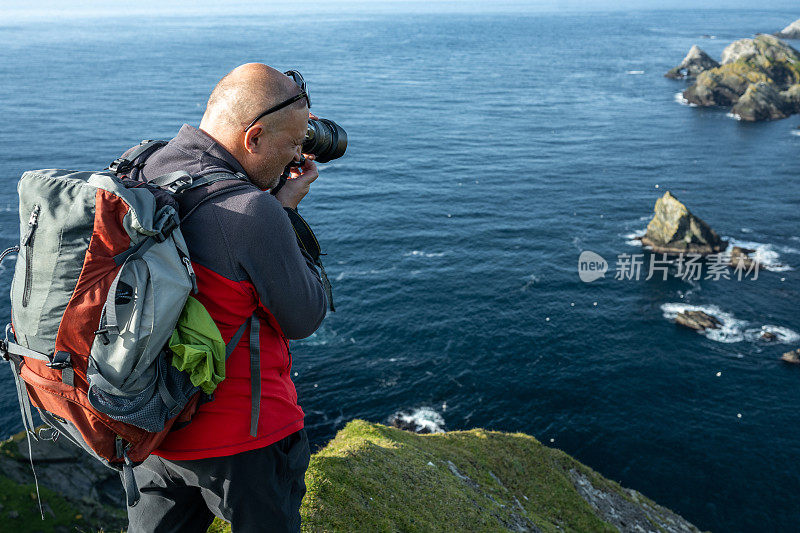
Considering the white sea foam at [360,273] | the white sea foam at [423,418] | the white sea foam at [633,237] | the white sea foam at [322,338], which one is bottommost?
the white sea foam at [423,418]

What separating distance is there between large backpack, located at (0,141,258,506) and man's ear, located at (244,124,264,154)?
2.27 ft

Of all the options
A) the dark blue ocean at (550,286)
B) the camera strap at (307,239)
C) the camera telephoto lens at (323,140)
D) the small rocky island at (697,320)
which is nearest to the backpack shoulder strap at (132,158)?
the camera strap at (307,239)

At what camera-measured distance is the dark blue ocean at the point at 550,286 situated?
42.6 m

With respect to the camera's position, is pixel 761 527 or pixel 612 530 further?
pixel 761 527

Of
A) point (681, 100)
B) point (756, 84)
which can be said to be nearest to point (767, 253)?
point (756, 84)

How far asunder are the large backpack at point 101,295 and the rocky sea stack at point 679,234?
6878cm

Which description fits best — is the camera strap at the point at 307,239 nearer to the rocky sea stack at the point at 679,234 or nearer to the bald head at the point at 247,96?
the bald head at the point at 247,96

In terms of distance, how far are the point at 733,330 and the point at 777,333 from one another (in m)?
3.38

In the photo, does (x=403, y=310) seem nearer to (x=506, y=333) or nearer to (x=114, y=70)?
(x=506, y=333)

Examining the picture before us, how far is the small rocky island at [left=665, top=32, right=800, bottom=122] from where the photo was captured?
118 metres

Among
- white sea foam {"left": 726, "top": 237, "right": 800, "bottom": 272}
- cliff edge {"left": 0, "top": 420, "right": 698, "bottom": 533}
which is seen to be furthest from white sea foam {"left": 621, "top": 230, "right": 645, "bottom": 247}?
cliff edge {"left": 0, "top": 420, "right": 698, "bottom": 533}

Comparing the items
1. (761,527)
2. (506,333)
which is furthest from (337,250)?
(761,527)

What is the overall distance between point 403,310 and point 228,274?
5393 centimetres

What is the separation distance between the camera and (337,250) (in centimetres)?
6788
